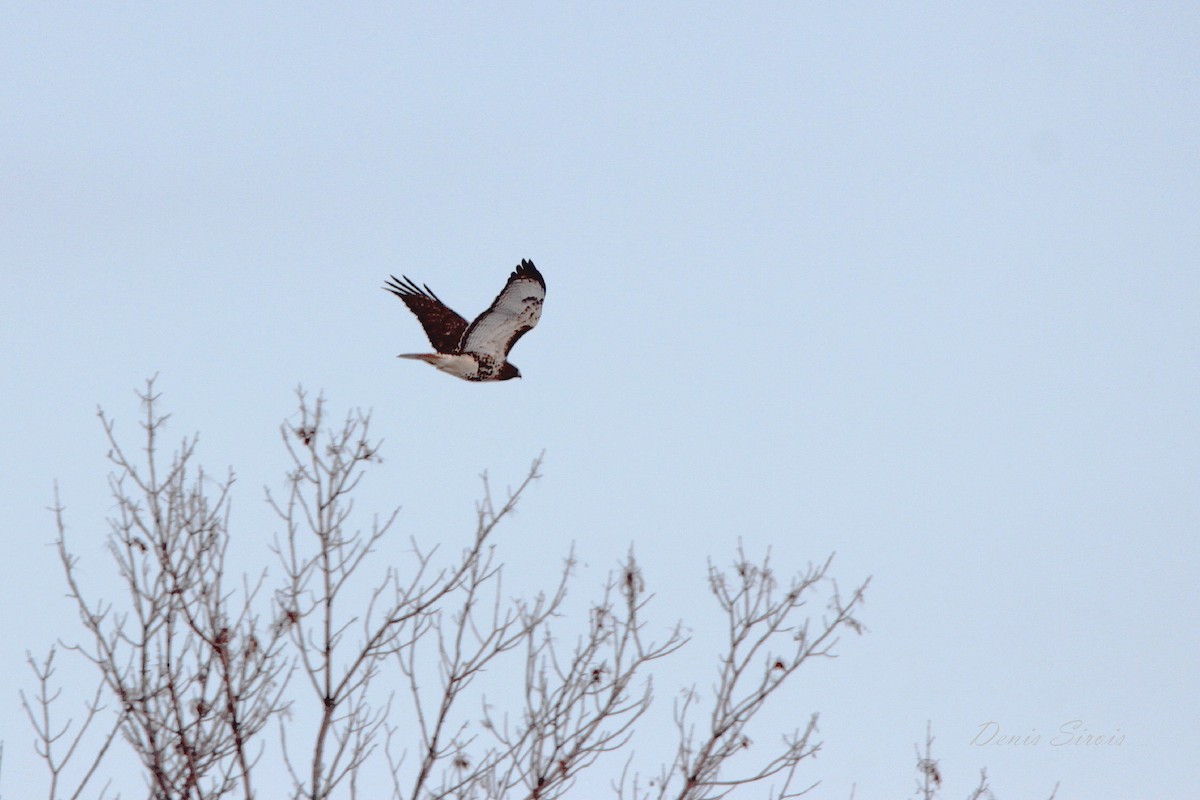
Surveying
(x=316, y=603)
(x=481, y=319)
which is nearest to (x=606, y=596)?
(x=316, y=603)

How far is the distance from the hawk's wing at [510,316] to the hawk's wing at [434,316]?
0.44 metres

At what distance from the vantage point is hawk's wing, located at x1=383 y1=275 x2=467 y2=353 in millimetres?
11797

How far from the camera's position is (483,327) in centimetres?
1116

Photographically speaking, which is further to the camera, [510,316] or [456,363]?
[456,363]

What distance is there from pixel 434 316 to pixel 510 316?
1071mm

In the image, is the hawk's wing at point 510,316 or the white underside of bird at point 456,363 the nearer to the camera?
the hawk's wing at point 510,316

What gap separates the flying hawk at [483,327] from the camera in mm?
10922

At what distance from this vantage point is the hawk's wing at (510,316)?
1088 cm

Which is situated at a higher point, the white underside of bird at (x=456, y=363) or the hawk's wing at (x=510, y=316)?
the hawk's wing at (x=510, y=316)

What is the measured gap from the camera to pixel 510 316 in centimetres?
1107

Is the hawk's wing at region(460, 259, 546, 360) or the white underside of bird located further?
the white underside of bird

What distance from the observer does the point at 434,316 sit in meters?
11.9

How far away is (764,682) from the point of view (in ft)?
20.1

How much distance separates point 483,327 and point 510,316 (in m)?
0.26
